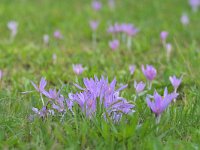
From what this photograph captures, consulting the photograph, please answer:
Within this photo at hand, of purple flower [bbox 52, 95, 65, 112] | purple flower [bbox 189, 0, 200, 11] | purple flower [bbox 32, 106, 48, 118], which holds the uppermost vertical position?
purple flower [bbox 189, 0, 200, 11]

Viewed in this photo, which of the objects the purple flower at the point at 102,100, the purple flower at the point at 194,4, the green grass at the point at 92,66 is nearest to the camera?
the green grass at the point at 92,66

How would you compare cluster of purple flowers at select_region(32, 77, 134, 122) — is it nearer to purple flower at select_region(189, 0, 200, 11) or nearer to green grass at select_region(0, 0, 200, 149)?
green grass at select_region(0, 0, 200, 149)

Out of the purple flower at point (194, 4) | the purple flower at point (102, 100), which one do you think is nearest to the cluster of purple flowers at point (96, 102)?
the purple flower at point (102, 100)

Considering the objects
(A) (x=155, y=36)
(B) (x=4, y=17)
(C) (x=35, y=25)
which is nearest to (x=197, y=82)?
(A) (x=155, y=36)

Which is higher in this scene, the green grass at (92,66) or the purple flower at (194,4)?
the purple flower at (194,4)

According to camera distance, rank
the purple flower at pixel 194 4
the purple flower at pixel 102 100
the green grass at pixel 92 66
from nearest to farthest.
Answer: the green grass at pixel 92 66 < the purple flower at pixel 102 100 < the purple flower at pixel 194 4

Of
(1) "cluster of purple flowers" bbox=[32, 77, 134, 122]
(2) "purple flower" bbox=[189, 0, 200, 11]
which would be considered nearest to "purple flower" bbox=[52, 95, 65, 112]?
(1) "cluster of purple flowers" bbox=[32, 77, 134, 122]

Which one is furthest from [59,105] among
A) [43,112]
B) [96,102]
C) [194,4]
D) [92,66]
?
[194,4]

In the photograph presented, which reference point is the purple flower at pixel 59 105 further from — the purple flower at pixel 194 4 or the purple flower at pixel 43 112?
the purple flower at pixel 194 4

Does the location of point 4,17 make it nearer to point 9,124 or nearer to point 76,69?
point 76,69
